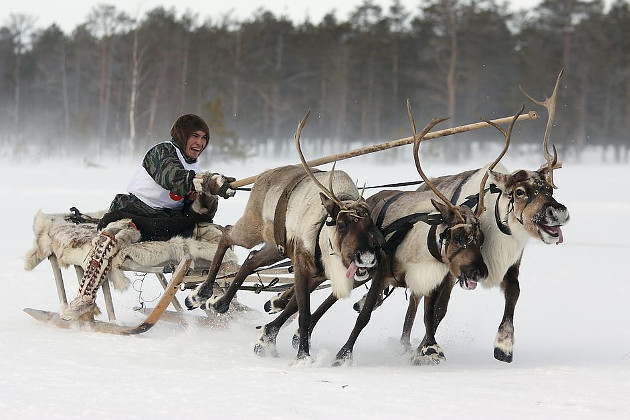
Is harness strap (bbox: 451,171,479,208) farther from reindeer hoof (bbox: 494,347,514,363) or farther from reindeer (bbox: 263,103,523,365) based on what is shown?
reindeer hoof (bbox: 494,347,514,363)

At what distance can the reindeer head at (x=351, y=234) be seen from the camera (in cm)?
550

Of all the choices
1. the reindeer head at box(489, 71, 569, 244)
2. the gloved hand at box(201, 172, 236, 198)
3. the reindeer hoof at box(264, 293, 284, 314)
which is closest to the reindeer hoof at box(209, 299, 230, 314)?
the reindeer hoof at box(264, 293, 284, 314)

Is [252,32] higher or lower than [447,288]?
higher

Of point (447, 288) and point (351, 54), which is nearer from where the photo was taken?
point (447, 288)

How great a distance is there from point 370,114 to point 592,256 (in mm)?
29562

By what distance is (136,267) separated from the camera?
6879mm

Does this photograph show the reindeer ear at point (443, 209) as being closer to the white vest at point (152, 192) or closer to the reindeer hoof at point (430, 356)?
the reindeer hoof at point (430, 356)

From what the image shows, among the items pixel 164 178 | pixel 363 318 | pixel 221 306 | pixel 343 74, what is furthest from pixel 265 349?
pixel 343 74

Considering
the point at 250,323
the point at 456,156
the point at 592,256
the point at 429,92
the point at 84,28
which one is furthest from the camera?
the point at 84,28

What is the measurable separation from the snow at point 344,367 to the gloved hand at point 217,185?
1.02 metres

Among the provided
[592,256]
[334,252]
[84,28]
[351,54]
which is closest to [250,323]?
[334,252]

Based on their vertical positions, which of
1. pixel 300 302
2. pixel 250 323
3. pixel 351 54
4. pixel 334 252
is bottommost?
pixel 250 323

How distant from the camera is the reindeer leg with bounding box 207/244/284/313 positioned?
664 cm

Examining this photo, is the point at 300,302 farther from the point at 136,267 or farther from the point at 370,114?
the point at 370,114
